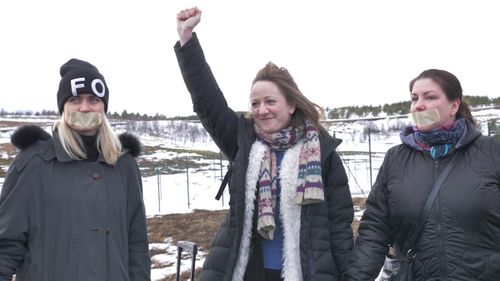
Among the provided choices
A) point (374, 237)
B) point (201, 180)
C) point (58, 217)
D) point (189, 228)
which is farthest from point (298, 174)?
point (201, 180)

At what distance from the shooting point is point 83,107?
6.91 ft

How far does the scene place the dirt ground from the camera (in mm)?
9172

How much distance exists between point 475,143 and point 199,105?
126 centimetres

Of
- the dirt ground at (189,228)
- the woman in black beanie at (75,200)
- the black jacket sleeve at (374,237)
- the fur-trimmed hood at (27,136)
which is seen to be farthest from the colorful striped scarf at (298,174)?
the dirt ground at (189,228)

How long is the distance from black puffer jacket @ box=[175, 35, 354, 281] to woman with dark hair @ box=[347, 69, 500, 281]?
0.40 ft

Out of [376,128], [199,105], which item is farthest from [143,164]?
[199,105]

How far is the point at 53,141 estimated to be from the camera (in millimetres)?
2057

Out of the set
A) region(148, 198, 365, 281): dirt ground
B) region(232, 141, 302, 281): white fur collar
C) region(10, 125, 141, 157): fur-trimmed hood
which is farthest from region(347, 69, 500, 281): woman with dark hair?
region(148, 198, 365, 281): dirt ground

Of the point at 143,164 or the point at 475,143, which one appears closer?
the point at 475,143

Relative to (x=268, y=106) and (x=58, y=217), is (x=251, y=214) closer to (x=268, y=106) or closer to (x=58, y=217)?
(x=268, y=106)

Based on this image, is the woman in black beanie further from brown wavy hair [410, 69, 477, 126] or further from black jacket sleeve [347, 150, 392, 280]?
brown wavy hair [410, 69, 477, 126]

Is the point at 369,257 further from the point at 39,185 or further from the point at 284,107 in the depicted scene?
the point at 39,185

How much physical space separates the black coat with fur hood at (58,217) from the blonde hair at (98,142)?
0.03m

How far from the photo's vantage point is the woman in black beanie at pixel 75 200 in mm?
1919
